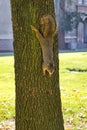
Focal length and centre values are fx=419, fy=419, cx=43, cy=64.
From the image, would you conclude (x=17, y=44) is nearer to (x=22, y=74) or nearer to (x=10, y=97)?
(x=22, y=74)

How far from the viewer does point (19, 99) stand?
425 centimetres

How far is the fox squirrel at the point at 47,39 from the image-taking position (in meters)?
3.94

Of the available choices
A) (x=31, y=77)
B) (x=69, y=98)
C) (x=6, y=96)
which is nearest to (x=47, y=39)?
(x=31, y=77)

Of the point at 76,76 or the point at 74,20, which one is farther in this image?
the point at 74,20

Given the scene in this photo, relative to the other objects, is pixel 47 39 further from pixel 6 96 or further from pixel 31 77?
pixel 6 96

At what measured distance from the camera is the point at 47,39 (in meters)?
3.98

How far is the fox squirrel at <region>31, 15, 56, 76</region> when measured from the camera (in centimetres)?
394

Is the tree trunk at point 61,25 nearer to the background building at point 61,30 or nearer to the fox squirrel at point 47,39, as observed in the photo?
the background building at point 61,30

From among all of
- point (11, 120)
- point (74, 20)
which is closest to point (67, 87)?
point (11, 120)

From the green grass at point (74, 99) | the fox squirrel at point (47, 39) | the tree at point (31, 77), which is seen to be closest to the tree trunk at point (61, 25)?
the green grass at point (74, 99)

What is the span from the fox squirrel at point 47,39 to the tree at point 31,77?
9 centimetres

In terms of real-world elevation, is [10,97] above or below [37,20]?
below

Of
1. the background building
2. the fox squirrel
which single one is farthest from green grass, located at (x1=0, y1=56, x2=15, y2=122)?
the background building

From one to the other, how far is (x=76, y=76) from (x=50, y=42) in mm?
8168
